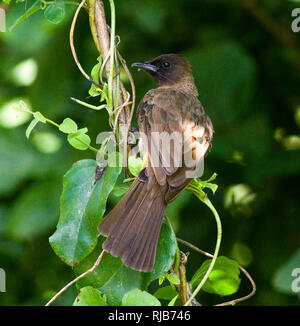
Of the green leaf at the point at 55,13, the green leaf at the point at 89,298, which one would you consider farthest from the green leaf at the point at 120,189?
the green leaf at the point at 55,13

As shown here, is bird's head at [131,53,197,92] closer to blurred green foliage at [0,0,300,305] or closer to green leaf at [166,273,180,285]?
blurred green foliage at [0,0,300,305]

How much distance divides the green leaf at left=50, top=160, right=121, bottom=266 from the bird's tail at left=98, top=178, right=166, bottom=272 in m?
0.08

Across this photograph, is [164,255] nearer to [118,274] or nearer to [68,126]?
[118,274]

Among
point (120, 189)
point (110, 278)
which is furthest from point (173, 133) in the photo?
point (110, 278)

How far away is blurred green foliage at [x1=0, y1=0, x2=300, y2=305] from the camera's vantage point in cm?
406

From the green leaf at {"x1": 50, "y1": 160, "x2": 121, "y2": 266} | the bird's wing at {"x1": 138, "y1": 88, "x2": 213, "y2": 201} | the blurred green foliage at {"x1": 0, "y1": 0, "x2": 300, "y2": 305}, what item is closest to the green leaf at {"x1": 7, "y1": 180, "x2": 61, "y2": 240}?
the blurred green foliage at {"x1": 0, "y1": 0, "x2": 300, "y2": 305}

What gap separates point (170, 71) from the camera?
13.9ft

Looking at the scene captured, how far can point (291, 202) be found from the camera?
4641 mm

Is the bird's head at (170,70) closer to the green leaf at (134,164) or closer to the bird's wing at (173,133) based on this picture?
the bird's wing at (173,133)

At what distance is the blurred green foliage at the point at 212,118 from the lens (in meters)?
4.06

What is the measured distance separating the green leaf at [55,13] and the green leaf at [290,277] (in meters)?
1.72

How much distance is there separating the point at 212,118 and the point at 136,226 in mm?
1655

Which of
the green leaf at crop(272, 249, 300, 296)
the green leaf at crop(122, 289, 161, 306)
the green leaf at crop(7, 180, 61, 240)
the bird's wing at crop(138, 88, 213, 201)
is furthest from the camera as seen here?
the green leaf at crop(7, 180, 61, 240)

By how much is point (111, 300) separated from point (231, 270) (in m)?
0.56
